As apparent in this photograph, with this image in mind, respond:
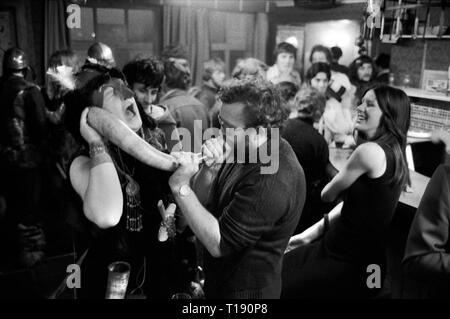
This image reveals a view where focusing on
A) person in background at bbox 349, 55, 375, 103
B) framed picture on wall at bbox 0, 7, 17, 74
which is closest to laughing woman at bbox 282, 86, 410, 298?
person in background at bbox 349, 55, 375, 103

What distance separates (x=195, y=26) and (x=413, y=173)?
Result: 3959 mm

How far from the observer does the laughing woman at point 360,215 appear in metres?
1.35

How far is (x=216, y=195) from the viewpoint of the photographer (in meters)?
1.09

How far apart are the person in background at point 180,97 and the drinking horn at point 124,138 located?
119 cm

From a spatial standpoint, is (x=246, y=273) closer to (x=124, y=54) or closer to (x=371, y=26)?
(x=371, y=26)

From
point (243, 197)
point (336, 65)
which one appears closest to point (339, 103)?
point (336, 65)

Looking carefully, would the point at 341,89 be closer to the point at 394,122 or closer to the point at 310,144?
the point at 310,144

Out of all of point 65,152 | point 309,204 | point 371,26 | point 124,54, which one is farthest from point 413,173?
point 124,54

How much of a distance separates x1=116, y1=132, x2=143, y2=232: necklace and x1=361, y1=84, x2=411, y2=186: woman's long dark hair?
824 mm

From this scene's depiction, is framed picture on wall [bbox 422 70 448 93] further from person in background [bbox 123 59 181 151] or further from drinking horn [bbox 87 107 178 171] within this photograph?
drinking horn [bbox 87 107 178 171]

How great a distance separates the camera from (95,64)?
42.4 inches

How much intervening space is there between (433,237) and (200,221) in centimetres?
59

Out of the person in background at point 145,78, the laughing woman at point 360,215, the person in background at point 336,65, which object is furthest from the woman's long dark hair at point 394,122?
the person in background at point 336,65

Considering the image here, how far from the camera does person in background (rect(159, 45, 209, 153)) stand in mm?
2213
